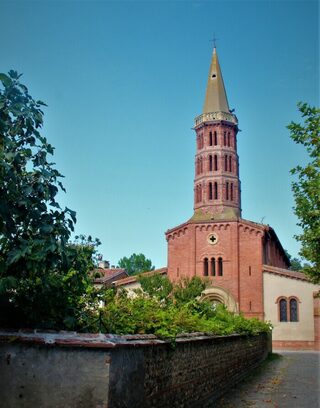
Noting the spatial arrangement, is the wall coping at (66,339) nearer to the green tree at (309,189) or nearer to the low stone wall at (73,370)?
the low stone wall at (73,370)

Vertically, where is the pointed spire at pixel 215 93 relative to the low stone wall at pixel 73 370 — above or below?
above

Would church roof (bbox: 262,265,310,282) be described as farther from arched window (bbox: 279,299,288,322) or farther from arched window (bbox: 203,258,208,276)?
arched window (bbox: 203,258,208,276)

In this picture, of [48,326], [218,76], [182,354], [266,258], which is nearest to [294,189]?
[182,354]

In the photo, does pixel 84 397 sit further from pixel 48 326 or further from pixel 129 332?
pixel 129 332

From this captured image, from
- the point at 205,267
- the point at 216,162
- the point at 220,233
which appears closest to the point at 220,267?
the point at 205,267

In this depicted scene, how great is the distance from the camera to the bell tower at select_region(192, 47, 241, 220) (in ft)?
141

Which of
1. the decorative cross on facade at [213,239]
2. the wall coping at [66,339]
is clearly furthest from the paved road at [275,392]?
the decorative cross on facade at [213,239]

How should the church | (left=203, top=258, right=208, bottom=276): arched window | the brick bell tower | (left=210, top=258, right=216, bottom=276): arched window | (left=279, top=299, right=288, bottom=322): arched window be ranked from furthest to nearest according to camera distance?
(left=203, top=258, right=208, bottom=276): arched window
(left=210, top=258, right=216, bottom=276): arched window
the brick bell tower
(left=279, top=299, right=288, bottom=322): arched window
the church

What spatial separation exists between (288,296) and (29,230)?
34.9 meters

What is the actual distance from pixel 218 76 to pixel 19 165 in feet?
151

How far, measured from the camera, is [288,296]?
125 ft

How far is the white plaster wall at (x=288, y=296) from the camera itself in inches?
1463

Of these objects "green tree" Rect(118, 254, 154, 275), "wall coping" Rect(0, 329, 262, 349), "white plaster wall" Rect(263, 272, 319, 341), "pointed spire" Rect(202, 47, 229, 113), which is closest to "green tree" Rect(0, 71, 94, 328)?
"wall coping" Rect(0, 329, 262, 349)

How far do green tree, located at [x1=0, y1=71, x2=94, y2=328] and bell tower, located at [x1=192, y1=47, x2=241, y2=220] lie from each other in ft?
116
